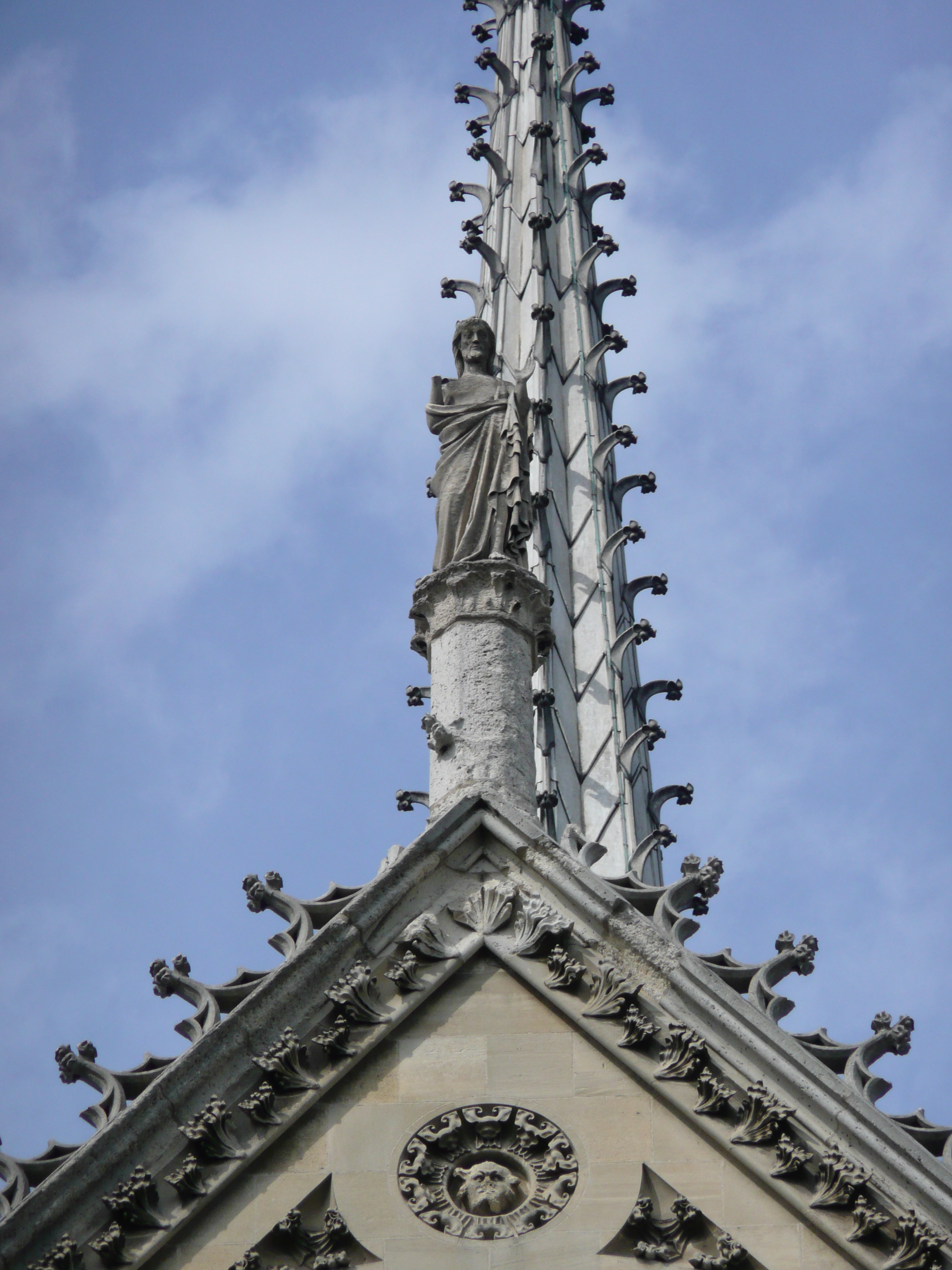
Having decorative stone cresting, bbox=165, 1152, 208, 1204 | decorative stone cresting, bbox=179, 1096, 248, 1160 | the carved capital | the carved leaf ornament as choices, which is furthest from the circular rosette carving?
the carved capital

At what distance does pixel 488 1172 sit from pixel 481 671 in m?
3.77

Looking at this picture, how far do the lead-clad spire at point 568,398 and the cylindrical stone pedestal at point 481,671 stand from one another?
5.75 m

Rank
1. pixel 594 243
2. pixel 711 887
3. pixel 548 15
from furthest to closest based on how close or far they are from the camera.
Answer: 1. pixel 548 15
2. pixel 594 243
3. pixel 711 887

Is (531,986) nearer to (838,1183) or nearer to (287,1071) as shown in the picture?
(287,1071)

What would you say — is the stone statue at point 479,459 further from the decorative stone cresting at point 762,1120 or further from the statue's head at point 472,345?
the decorative stone cresting at point 762,1120

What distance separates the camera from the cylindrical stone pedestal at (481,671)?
A: 18.2 metres

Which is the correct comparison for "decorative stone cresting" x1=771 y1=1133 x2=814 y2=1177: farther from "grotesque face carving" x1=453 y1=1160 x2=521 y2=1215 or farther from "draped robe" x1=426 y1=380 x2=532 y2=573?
"draped robe" x1=426 y1=380 x2=532 y2=573

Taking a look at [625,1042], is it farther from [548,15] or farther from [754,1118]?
[548,15]

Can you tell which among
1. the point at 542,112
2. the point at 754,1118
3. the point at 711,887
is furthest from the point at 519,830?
the point at 542,112

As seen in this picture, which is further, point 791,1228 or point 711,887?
point 711,887

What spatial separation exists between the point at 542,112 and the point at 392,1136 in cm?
2028

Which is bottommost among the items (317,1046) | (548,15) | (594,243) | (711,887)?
(317,1046)

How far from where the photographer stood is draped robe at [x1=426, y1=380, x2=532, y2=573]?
1961 cm

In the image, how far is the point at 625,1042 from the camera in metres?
16.5
